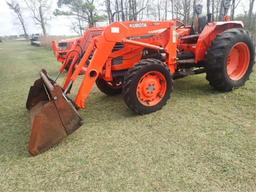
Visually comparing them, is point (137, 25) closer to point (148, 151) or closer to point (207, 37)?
point (207, 37)

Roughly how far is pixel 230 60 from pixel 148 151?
9.77ft

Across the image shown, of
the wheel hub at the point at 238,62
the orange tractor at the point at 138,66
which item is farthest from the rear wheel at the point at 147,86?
the wheel hub at the point at 238,62

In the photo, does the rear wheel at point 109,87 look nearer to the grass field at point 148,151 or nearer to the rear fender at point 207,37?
the grass field at point 148,151

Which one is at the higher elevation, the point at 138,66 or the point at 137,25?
the point at 137,25

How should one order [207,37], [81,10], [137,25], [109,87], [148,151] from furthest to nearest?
→ [81,10] → [109,87] → [207,37] → [137,25] → [148,151]

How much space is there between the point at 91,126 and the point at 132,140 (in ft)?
2.67

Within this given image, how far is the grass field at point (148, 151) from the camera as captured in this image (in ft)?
8.18

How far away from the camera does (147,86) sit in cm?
401

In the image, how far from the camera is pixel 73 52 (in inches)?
185

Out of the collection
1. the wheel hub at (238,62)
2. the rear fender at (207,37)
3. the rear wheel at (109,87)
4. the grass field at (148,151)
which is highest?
the rear fender at (207,37)

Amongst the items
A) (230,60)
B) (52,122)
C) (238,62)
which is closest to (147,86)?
(52,122)

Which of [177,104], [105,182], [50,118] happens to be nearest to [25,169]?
[50,118]

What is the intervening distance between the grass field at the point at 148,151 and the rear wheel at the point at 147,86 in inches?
7.2

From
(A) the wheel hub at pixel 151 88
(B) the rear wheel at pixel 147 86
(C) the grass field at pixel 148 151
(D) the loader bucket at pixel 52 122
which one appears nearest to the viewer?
(C) the grass field at pixel 148 151
